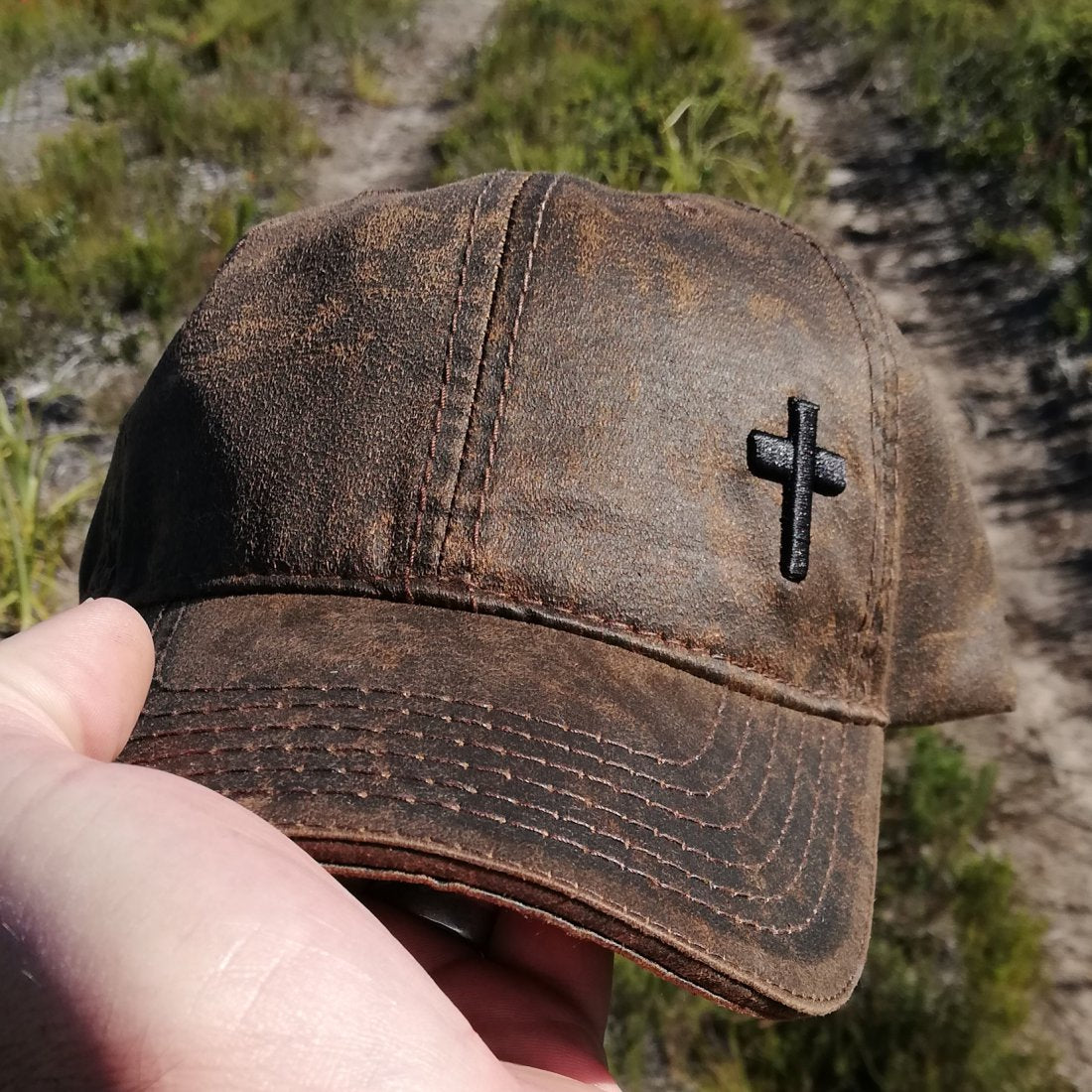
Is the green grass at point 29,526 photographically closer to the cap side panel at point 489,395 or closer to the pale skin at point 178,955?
the pale skin at point 178,955

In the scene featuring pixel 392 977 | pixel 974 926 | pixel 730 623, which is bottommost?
pixel 974 926

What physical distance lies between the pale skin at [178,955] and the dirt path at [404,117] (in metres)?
4.01

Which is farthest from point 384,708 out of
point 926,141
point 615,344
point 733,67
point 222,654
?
point 733,67

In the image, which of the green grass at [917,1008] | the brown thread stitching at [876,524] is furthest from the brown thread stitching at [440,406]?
the green grass at [917,1008]

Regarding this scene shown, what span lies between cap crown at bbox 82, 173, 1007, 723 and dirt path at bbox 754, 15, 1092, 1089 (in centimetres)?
115

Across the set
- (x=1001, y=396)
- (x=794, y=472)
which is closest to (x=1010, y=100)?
(x=1001, y=396)

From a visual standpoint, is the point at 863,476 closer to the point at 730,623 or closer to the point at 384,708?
the point at 730,623

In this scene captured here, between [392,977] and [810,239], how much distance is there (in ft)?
4.27

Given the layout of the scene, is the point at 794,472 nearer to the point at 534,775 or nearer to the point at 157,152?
the point at 534,775

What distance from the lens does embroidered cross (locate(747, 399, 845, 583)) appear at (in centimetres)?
127

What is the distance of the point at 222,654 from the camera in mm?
1135

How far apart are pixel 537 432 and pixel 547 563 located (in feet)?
0.58

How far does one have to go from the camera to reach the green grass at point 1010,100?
141 inches

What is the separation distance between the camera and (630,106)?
14.9ft
